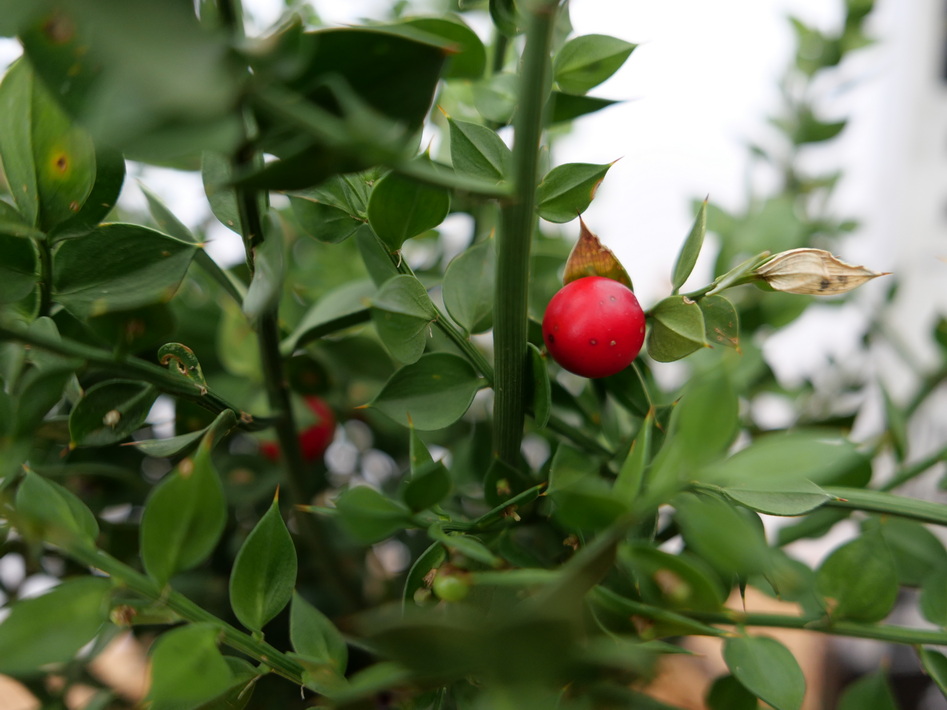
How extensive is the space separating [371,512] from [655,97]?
3.27 ft

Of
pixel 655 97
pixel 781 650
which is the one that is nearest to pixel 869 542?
pixel 781 650

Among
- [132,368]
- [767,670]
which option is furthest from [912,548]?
[132,368]

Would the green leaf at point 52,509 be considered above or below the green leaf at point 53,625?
above

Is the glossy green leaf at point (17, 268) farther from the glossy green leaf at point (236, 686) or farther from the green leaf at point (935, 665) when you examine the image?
the green leaf at point (935, 665)

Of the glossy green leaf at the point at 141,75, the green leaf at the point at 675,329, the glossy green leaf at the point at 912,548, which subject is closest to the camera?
the glossy green leaf at the point at 141,75

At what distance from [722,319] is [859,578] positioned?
0.39 ft

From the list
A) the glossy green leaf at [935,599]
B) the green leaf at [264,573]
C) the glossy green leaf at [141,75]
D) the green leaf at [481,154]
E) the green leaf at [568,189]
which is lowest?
the glossy green leaf at [935,599]

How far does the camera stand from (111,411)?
0.23m

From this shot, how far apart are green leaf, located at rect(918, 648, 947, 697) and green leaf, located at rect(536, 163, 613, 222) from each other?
23 cm

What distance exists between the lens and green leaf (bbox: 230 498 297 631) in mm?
222

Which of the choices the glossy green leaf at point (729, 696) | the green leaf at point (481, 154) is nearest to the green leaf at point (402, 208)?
the green leaf at point (481, 154)

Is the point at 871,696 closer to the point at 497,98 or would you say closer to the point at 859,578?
the point at 859,578

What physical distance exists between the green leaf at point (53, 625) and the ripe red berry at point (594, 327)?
0.16m

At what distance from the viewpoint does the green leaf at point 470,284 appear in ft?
0.86
